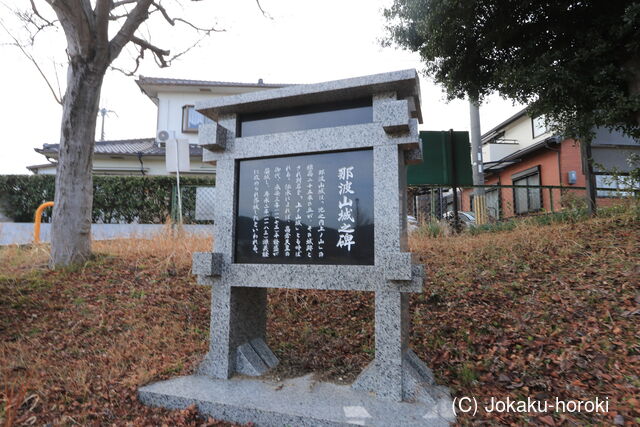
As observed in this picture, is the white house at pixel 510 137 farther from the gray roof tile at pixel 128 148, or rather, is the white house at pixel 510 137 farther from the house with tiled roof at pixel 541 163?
the gray roof tile at pixel 128 148

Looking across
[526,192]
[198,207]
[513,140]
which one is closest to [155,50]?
[198,207]

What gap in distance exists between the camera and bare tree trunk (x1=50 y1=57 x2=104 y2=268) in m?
5.17

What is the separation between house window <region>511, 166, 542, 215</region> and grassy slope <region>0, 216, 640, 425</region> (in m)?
7.63

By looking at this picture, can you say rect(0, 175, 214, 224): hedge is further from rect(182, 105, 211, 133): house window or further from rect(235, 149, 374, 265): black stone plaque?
rect(235, 149, 374, 265): black stone plaque

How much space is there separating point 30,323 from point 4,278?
4.12ft

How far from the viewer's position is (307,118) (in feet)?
10.2

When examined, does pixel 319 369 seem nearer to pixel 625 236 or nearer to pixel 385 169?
pixel 385 169

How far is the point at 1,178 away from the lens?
34.2 feet

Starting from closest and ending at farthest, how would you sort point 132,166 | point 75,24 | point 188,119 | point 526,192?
point 75,24 → point 526,192 → point 132,166 → point 188,119

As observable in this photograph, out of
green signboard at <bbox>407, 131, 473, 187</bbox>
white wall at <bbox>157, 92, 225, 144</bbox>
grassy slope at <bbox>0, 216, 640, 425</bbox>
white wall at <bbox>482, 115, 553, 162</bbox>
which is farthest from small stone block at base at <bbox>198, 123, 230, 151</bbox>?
white wall at <bbox>482, 115, 553, 162</bbox>

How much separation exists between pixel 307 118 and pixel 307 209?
2.56 ft

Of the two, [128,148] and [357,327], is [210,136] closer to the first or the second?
[357,327]

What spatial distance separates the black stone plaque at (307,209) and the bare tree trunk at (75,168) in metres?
3.38

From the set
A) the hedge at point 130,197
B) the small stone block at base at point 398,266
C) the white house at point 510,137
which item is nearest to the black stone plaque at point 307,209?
the small stone block at base at point 398,266
